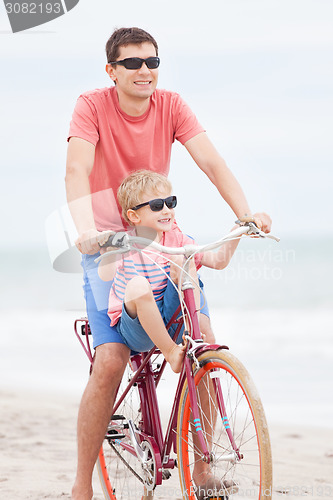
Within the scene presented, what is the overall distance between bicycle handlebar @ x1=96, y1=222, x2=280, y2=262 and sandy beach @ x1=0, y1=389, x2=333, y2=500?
6.18ft

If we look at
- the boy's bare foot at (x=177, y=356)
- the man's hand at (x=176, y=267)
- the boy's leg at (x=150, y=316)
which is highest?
the man's hand at (x=176, y=267)

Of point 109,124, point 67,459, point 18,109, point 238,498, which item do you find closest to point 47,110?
point 109,124

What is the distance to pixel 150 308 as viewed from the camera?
2.59 metres

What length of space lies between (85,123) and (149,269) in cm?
72

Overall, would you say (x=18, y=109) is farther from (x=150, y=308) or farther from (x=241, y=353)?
(x=241, y=353)

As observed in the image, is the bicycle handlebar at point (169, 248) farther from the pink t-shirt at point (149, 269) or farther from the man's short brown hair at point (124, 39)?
the man's short brown hair at point (124, 39)

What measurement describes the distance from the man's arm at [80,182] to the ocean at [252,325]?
48cm

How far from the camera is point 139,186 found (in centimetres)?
267

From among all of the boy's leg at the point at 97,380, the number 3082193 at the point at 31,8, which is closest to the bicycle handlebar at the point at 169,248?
the boy's leg at the point at 97,380

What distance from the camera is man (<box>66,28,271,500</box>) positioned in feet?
9.51

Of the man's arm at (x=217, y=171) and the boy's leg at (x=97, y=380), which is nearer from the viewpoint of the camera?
the boy's leg at (x=97, y=380)

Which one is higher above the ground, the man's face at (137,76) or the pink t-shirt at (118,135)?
the man's face at (137,76)

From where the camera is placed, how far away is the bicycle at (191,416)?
2.44m

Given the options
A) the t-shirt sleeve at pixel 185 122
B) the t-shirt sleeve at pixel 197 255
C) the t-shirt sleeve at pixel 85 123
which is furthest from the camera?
the t-shirt sleeve at pixel 185 122
